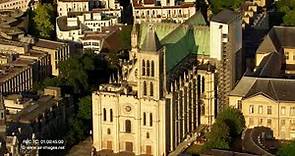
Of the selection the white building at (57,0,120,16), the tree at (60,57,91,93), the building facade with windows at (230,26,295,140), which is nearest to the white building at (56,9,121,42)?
the white building at (57,0,120,16)

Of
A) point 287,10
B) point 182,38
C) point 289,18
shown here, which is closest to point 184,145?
point 182,38

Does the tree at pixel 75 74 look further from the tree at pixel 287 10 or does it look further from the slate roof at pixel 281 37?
the tree at pixel 287 10

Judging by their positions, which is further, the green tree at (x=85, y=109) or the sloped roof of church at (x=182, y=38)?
the green tree at (x=85, y=109)

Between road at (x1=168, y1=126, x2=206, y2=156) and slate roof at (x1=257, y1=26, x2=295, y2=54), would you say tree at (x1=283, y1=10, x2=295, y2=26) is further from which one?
road at (x1=168, y1=126, x2=206, y2=156)

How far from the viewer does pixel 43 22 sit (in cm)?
11212

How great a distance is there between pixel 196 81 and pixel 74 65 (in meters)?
15.3

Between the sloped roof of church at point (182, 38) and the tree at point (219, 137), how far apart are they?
6.31 m

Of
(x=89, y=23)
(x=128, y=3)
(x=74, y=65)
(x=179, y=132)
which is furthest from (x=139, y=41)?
(x=128, y=3)

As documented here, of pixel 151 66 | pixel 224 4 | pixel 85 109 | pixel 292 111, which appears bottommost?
pixel 85 109

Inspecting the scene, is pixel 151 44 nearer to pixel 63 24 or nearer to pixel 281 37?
pixel 281 37

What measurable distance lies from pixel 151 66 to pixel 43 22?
135 feet

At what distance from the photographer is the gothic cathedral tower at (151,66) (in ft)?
240

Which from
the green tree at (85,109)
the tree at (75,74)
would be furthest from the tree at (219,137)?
the tree at (75,74)

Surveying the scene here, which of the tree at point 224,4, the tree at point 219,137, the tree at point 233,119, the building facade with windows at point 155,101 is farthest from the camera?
the tree at point 224,4
